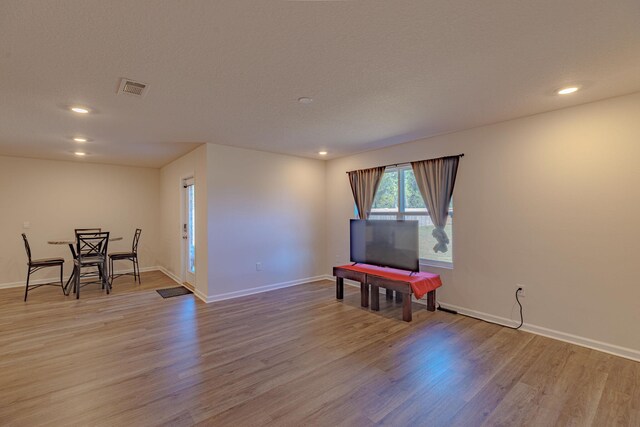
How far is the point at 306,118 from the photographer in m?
3.34

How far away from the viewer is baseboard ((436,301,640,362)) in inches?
106

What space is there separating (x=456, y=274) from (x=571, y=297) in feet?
3.92

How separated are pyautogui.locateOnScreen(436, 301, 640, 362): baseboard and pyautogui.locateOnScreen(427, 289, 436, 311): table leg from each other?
0.32 m

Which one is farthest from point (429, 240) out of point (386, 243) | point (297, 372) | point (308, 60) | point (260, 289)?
point (308, 60)

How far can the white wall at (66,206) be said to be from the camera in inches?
214

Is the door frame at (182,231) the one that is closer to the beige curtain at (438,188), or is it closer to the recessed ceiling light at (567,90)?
the beige curtain at (438,188)

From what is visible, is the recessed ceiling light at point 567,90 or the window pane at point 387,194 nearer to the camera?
the recessed ceiling light at point 567,90

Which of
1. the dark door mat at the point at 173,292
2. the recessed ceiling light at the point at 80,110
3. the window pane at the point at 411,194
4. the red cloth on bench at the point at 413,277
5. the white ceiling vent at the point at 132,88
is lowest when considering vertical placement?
the dark door mat at the point at 173,292

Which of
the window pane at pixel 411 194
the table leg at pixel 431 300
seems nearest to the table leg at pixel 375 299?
the table leg at pixel 431 300

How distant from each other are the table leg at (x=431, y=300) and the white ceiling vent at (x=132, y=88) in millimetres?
3960

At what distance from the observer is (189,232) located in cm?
539

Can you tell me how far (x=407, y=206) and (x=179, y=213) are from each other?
167 inches

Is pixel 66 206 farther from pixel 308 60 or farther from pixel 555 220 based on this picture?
pixel 555 220

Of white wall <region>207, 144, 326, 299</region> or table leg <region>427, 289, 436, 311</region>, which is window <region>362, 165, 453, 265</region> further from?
white wall <region>207, 144, 326, 299</region>
